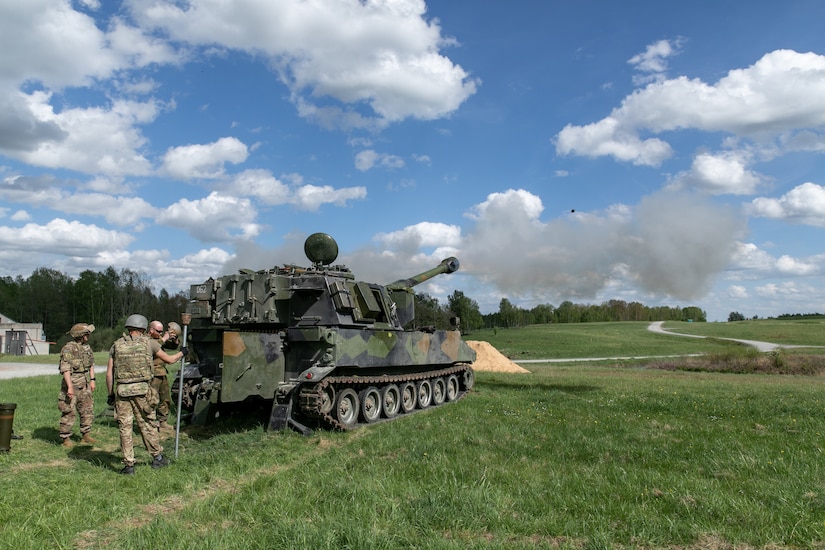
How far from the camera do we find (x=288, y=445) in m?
9.18

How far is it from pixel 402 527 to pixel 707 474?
12.8ft

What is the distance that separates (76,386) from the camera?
970 cm

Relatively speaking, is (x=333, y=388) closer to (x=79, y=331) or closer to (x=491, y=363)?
(x=79, y=331)

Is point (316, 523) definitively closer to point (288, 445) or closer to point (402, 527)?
point (402, 527)

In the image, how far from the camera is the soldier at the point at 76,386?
30.9ft

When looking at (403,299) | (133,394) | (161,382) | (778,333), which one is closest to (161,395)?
(161,382)

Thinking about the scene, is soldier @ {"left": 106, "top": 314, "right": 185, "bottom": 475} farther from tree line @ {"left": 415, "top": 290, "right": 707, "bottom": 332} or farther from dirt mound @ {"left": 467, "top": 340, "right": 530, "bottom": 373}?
tree line @ {"left": 415, "top": 290, "right": 707, "bottom": 332}

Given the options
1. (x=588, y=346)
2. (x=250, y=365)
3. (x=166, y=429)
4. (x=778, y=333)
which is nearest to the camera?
(x=250, y=365)

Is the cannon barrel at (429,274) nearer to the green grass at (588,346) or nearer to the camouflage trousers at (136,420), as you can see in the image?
the camouflage trousers at (136,420)

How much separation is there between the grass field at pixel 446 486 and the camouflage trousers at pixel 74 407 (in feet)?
1.05

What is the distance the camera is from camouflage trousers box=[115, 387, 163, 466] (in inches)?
293

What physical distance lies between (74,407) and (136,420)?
2.70m

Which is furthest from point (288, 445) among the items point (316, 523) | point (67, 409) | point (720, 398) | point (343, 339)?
point (720, 398)

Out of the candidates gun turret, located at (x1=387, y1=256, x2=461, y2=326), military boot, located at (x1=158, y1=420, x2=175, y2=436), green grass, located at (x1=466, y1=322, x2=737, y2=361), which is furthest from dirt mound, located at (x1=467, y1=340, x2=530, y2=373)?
military boot, located at (x1=158, y1=420, x2=175, y2=436)
